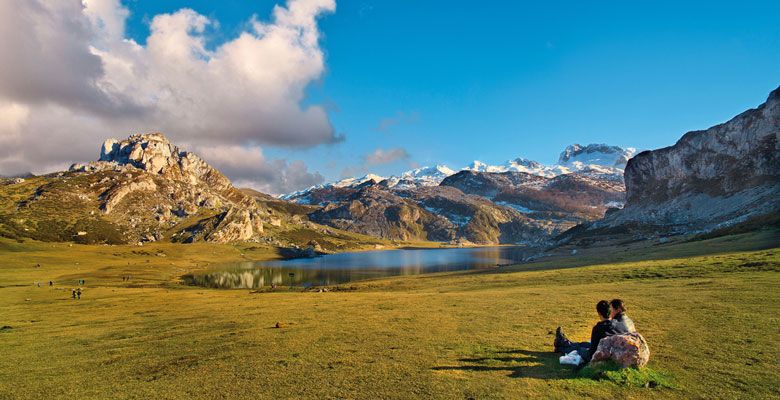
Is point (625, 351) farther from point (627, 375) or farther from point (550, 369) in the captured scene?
point (550, 369)

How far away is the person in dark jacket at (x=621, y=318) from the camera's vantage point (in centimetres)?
1814

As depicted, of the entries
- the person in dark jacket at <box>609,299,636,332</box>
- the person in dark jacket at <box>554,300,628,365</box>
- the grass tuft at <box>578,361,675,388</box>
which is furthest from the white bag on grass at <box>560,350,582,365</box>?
the person in dark jacket at <box>609,299,636,332</box>

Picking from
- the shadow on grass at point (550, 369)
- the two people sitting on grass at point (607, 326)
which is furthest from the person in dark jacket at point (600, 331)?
the shadow on grass at point (550, 369)

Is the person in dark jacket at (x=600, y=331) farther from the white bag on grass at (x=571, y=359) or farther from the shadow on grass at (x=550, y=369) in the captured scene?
the shadow on grass at (x=550, y=369)

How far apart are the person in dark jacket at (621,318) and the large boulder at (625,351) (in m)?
0.70

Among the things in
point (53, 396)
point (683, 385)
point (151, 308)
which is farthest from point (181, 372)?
point (151, 308)

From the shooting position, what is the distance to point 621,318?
1852cm

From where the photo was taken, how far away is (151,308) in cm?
5206

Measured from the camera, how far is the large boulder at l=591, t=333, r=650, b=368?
670 inches

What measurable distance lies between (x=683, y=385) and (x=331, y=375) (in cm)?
1422

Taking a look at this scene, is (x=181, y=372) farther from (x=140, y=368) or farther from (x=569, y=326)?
(x=569, y=326)

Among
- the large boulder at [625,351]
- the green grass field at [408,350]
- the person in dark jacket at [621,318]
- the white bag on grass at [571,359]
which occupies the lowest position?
the green grass field at [408,350]

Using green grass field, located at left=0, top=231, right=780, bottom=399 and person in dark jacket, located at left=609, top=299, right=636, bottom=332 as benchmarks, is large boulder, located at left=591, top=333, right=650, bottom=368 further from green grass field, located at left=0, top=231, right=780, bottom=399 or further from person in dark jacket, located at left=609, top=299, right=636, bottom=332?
person in dark jacket, located at left=609, top=299, right=636, bottom=332

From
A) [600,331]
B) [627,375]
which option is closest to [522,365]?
[600,331]
